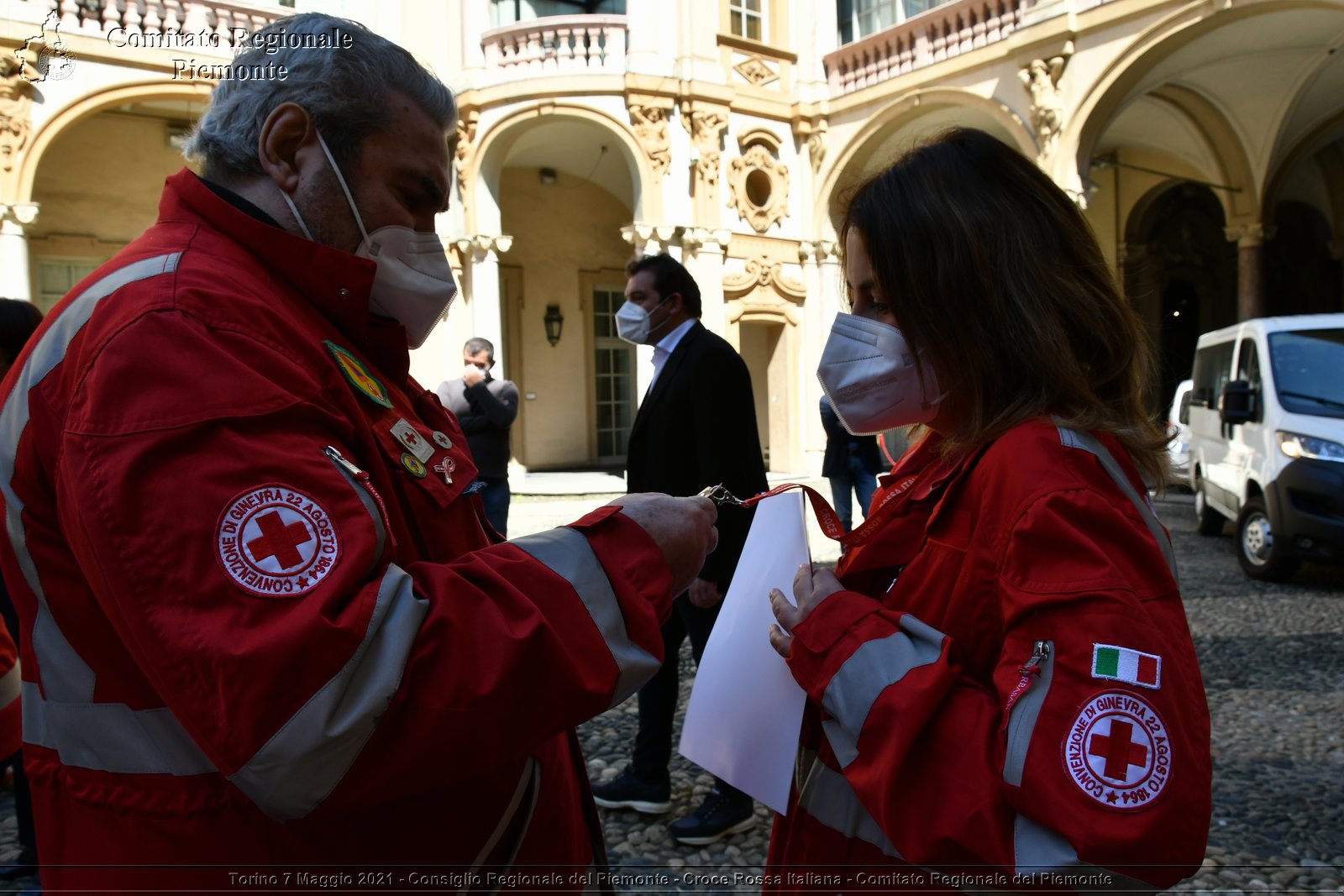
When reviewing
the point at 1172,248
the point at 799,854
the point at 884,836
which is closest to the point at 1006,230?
the point at 884,836

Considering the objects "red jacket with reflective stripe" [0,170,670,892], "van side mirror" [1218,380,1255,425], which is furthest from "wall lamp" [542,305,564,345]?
"red jacket with reflective stripe" [0,170,670,892]

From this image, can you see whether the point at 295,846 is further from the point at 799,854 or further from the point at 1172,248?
the point at 1172,248

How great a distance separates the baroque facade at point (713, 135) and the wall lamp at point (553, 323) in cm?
6

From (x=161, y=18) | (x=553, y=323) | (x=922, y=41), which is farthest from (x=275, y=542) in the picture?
(x=553, y=323)

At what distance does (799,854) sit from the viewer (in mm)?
1312

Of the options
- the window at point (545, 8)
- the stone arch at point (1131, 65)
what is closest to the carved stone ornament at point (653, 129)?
the window at point (545, 8)

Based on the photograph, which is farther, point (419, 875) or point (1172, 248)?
point (1172, 248)

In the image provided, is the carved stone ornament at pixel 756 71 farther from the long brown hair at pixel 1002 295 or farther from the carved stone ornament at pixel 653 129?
the long brown hair at pixel 1002 295

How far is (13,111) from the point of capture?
10820 mm

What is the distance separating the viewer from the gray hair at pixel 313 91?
1.20 meters

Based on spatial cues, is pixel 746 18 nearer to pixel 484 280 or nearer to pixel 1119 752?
pixel 484 280

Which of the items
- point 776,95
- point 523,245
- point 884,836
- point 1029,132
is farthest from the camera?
point 523,245

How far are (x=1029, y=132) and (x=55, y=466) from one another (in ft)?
43.1

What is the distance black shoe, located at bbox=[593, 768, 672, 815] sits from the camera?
317cm
